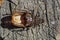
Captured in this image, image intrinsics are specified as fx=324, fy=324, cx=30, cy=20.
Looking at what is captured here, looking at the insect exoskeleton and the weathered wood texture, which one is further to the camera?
the insect exoskeleton

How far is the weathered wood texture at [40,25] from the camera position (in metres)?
3.30

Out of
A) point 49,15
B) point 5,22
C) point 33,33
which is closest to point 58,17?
point 49,15

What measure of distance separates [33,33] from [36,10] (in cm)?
25

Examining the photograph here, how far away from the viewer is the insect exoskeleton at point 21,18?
343 centimetres

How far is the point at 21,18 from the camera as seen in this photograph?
3480 mm

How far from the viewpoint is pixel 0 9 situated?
344 centimetres

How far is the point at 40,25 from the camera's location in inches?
132

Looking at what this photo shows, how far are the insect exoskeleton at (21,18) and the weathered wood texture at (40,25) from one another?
73 mm

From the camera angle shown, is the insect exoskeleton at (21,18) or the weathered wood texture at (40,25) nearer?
the weathered wood texture at (40,25)

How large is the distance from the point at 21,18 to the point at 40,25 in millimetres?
247

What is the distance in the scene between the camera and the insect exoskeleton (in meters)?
3.43

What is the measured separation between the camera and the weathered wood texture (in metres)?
3.30

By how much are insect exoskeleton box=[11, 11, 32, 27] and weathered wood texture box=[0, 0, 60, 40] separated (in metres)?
0.07

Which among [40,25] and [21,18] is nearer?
[40,25]
